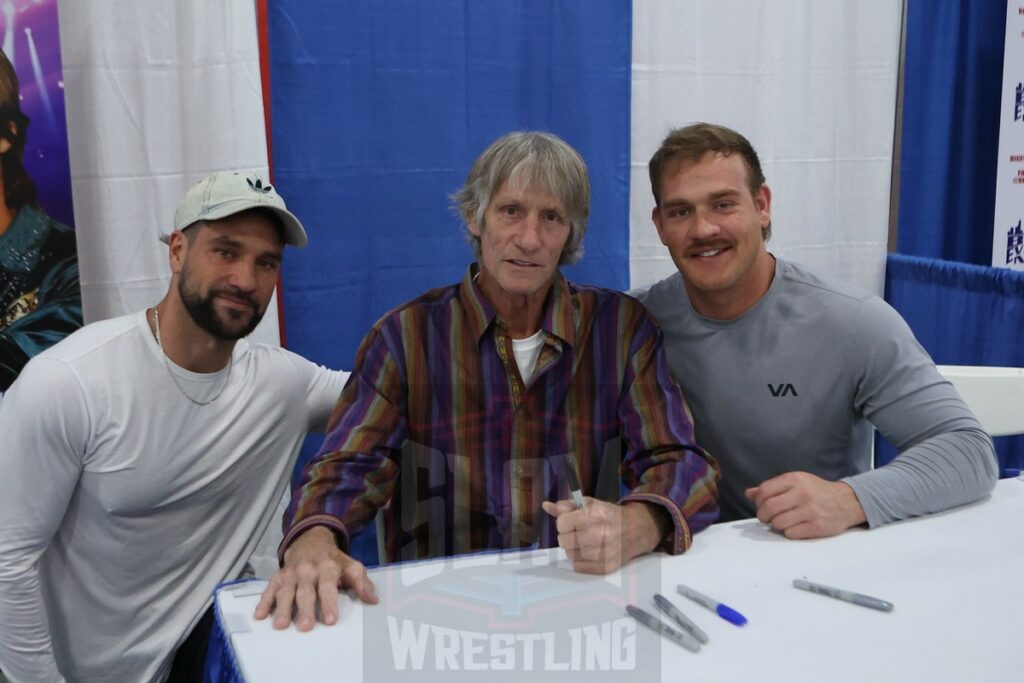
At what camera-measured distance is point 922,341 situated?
3301 millimetres

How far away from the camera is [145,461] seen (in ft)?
4.78

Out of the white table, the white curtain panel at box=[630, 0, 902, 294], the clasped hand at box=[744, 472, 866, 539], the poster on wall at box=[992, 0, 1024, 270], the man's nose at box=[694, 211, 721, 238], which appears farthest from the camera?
the poster on wall at box=[992, 0, 1024, 270]

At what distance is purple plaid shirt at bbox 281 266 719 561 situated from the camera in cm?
152

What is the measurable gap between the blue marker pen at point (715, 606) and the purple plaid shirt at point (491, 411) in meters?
0.39

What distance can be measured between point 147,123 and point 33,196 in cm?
40

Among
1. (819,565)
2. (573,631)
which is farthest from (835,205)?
(573,631)

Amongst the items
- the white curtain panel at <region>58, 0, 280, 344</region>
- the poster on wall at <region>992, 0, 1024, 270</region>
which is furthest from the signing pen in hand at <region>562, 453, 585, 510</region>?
the poster on wall at <region>992, 0, 1024, 270</region>

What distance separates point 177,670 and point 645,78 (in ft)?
7.43

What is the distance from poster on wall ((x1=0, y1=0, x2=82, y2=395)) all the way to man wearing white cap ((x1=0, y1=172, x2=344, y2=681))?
676 millimetres

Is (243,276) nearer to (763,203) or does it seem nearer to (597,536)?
(597,536)

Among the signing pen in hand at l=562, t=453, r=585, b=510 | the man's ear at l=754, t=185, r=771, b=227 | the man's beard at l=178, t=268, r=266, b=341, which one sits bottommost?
the signing pen in hand at l=562, t=453, r=585, b=510

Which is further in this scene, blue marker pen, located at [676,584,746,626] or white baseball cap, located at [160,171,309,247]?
white baseball cap, located at [160,171,309,247]
